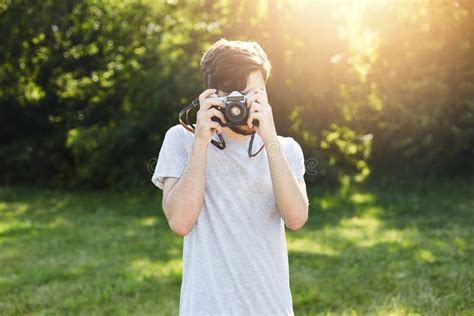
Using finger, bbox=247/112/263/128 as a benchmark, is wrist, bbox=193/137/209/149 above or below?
below

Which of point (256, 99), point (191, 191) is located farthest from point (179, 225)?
point (256, 99)

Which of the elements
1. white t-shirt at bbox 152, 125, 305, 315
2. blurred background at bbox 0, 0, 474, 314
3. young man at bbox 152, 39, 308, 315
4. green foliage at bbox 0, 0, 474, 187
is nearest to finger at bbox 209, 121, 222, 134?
young man at bbox 152, 39, 308, 315

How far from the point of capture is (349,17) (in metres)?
13.0

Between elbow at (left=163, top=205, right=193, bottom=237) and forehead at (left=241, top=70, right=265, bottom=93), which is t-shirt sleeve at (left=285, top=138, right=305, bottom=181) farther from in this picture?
elbow at (left=163, top=205, right=193, bottom=237)

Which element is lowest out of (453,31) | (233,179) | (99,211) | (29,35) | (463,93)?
(99,211)

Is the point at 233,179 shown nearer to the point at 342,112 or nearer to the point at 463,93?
the point at 463,93

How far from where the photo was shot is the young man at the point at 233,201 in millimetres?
2070

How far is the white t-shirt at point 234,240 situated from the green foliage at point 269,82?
10.5m

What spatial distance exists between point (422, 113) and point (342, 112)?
2.21 metres

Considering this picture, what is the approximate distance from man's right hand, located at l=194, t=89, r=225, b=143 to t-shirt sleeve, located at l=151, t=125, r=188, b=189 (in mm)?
140

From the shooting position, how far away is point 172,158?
7.19 ft

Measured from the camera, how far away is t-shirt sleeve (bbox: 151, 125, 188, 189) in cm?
218

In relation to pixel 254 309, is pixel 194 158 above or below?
above

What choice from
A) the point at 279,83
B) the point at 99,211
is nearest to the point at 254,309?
the point at 99,211
